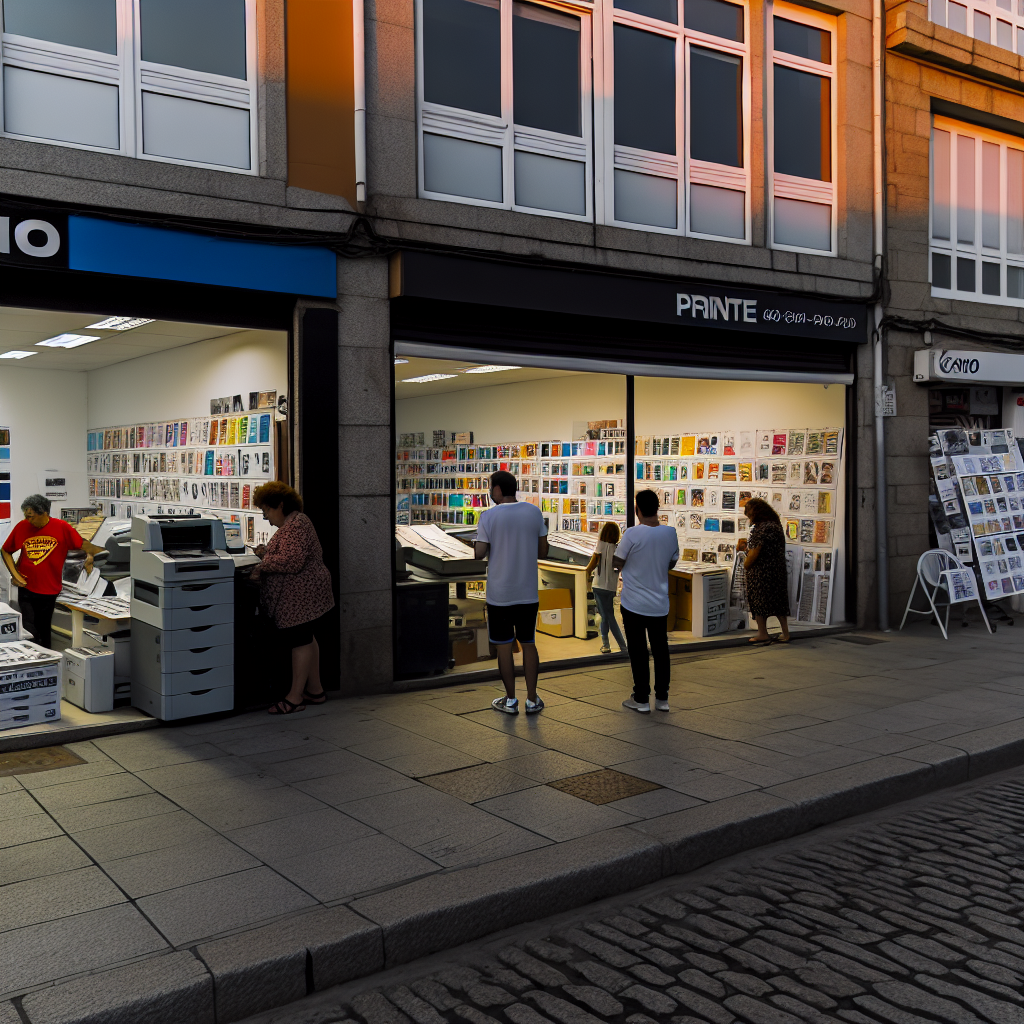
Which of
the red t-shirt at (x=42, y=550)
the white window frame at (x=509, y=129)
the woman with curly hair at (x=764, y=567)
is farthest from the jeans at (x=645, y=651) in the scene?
the red t-shirt at (x=42, y=550)

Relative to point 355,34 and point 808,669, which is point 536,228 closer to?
point 355,34

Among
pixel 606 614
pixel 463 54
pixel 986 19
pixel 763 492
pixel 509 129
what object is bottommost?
pixel 606 614

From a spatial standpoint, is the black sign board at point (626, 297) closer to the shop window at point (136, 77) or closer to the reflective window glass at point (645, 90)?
the reflective window glass at point (645, 90)

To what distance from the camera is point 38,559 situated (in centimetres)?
816

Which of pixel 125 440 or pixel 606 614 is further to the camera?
pixel 606 614

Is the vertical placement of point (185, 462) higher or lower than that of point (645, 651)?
higher

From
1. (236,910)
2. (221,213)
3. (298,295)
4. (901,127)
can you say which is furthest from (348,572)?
(901,127)

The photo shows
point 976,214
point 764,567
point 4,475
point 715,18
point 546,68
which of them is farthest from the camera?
point 976,214

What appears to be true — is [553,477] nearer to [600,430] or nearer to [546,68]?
[600,430]

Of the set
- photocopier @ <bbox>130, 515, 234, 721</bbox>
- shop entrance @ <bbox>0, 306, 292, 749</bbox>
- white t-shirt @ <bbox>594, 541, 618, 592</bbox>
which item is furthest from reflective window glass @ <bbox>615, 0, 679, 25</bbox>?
photocopier @ <bbox>130, 515, 234, 721</bbox>

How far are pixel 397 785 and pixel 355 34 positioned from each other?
598cm

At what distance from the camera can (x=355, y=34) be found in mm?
8195

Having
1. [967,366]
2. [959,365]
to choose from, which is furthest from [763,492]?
[967,366]

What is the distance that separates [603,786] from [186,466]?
16.9 feet
